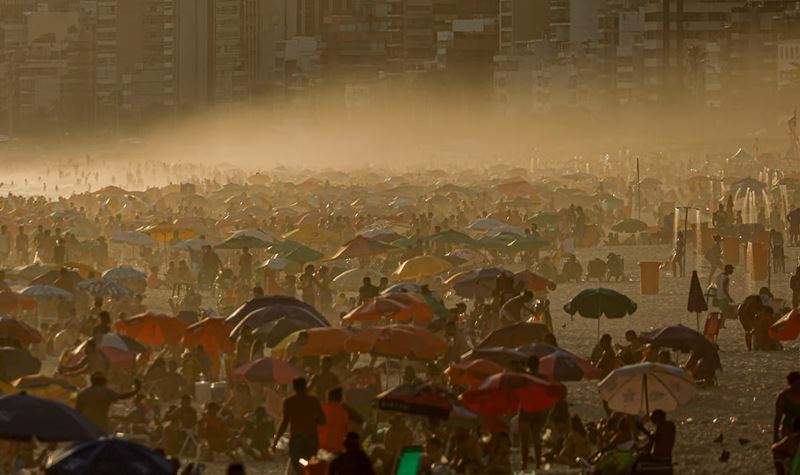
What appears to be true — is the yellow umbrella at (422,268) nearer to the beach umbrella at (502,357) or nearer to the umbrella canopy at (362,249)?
the umbrella canopy at (362,249)

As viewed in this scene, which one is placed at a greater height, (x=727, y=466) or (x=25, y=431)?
(x=25, y=431)

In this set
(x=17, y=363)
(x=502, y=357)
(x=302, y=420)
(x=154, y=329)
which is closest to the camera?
(x=302, y=420)

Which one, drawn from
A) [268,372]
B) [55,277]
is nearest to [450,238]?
[55,277]

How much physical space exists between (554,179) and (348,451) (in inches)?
1964

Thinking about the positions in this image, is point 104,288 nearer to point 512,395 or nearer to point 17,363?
point 17,363

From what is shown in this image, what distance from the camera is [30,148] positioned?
552 feet

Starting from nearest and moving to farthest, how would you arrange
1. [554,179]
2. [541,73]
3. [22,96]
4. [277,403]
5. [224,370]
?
[277,403]
[224,370]
[554,179]
[541,73]
[22,96]

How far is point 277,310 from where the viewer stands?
18.6 m

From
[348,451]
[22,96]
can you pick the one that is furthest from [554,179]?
[22,96]

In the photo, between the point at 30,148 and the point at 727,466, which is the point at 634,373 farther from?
the point at 30,148

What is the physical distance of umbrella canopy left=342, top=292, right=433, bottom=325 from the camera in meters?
19.6

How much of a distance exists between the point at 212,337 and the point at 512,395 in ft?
16.2

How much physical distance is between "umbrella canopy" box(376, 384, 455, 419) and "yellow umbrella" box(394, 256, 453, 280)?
36.1ft

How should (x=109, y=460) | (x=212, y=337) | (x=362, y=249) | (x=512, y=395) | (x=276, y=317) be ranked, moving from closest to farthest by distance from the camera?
(x=109, y=460), (x=512, y=395), (x=276, y=317), (x=212, y=337), (x=362, y=249)
